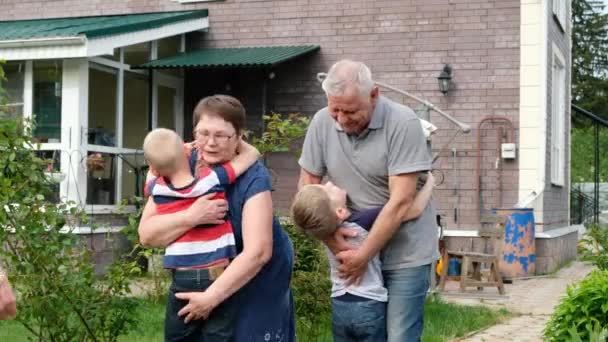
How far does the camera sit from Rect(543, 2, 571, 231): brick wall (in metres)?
13.1

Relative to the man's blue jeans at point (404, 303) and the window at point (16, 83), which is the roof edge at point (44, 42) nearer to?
the window at point (16, 83)

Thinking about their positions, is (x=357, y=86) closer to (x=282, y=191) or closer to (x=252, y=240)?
(x=252, y=240)

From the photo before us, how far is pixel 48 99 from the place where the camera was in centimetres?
1164

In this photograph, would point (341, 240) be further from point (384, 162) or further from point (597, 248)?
point (597, 248)

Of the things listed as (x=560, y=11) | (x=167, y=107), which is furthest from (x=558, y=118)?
(x=167, y=107)

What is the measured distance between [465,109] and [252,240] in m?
9.67

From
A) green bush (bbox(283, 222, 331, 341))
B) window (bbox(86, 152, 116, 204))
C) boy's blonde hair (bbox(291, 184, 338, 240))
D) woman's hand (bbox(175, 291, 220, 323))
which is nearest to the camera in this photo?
woman's hand (bbox(175, 291, 220, 323))

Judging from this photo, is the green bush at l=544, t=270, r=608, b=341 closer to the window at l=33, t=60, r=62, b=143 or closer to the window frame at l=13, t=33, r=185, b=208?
the window frame at l=13, t=33, r=185, b=208

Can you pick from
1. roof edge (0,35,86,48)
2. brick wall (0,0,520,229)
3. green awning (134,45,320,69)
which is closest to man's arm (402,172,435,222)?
roof edge (0,35,86,48)

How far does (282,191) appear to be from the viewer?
41.9 ft

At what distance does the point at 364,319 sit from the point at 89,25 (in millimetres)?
9226

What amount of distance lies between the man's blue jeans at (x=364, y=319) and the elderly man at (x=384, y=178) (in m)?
0.04

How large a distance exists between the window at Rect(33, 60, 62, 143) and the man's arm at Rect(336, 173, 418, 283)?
27.7ft

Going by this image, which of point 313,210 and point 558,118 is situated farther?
point 558,118
